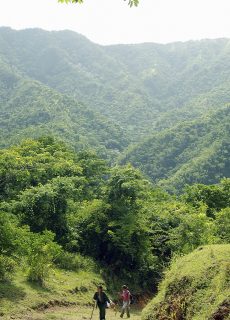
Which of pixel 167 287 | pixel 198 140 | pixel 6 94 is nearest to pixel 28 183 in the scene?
pixel 167 287

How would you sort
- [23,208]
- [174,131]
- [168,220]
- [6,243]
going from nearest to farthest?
[6,243]
[23,208]
[168,220]
[174,131]

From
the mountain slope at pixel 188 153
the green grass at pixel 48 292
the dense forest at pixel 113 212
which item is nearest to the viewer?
the green grass at pixel 48 292

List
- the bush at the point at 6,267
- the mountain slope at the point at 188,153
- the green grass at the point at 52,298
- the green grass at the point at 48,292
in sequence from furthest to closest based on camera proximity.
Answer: the mountain slope at the point at 188,153 < the bush at the point at 6,267 < the green grass at the point at 48,292 < the green grass at the point at 52,298

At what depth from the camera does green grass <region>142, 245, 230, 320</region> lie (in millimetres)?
10461

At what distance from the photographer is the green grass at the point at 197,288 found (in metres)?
10.5

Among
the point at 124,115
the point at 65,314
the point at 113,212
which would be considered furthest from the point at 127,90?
the point at 65,314

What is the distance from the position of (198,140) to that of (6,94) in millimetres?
52623

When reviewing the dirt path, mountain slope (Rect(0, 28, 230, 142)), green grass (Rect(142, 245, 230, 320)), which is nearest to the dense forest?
green grass (Rect(142, 245, 230, 320))

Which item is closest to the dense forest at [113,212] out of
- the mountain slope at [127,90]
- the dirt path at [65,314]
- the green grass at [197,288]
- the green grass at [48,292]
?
the green grass at [197,288]

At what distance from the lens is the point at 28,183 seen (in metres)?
31.8

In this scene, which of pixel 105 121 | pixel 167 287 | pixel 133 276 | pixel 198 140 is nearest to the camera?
pixel 167 287

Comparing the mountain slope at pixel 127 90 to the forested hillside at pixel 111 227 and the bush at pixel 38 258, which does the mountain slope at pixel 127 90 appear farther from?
the bush at pixel 38 258

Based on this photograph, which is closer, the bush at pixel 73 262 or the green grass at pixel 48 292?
the green grass at pixel 48 292

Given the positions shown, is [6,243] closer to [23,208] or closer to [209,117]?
[23,208]
